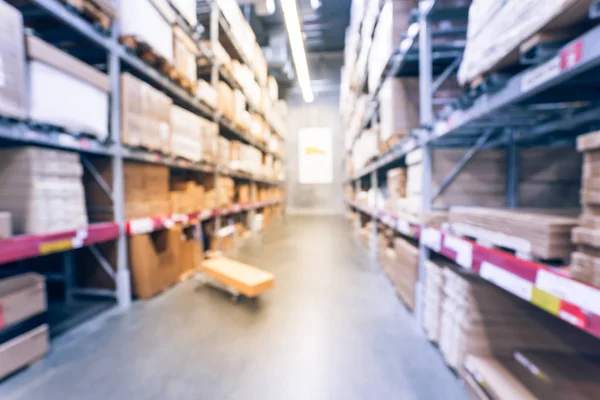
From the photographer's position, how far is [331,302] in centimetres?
247

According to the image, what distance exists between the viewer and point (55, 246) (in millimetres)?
1747

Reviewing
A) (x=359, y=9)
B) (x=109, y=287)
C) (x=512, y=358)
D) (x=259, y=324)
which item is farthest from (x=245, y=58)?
(x=512, y=358)

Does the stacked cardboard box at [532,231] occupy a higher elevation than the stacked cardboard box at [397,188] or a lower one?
lower

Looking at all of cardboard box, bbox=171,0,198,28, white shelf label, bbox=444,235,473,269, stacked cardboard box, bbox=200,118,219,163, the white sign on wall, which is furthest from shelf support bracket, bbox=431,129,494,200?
the white sign on wall

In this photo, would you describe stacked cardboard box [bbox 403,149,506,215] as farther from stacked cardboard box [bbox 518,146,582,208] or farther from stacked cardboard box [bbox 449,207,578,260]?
stacked cardboard box [bbox 449,207,578,260]

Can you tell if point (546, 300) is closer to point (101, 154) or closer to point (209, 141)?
point (101, 154)

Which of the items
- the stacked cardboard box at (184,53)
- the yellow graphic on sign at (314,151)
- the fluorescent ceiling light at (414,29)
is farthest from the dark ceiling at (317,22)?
the fluorescent ceiling light at (414,29)

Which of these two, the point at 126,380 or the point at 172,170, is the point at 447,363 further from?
the point at 172,170

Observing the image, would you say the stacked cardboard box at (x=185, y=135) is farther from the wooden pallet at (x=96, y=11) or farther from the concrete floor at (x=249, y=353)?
the concrete floor at (x=249, y=353)

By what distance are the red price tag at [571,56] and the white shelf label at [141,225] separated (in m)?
2.88

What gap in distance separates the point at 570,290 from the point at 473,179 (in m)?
1.36

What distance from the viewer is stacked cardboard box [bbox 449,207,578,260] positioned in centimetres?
98

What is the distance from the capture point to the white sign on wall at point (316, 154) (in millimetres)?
11109

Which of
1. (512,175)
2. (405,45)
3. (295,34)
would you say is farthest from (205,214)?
(295,34)
